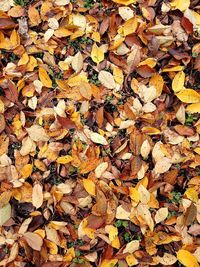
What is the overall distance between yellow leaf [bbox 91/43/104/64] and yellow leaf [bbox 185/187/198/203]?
2.11ft

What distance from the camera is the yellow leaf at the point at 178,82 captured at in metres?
1.96

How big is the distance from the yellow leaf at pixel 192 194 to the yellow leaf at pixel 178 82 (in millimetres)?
401

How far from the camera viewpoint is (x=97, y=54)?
6.61 feet

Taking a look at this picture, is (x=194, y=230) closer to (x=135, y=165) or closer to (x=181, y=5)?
(x=135, y=165)

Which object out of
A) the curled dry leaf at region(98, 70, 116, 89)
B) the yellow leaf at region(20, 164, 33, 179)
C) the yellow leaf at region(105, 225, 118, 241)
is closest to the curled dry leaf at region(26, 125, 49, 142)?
the yellow leaf at region(20, 164, 33, 179)

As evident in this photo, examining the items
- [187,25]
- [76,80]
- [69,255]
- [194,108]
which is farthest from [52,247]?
[187,25]

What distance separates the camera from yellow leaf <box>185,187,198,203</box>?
1899mm

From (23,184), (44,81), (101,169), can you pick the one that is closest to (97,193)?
(101,169)

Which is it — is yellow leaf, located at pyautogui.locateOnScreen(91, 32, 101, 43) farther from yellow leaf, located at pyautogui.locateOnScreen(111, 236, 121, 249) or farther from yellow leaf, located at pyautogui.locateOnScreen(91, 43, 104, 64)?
yellow leaf, located at pyautogui.locateOnScreen(111, 236, 121, 249)

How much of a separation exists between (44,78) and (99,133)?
0.33m

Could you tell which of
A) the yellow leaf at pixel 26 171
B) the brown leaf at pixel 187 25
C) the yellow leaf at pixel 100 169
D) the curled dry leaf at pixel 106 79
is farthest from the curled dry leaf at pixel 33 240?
the brown leaf at pixel 187 25

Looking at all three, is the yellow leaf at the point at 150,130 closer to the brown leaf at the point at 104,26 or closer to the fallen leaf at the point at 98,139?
the fallen leaf at the point at 98,139

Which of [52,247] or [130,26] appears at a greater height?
[130,26]

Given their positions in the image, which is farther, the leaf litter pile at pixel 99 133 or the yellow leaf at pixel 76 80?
the yellow leaf at pixel 76 80
